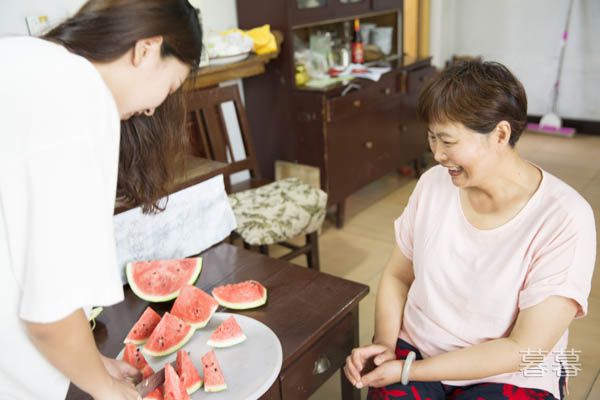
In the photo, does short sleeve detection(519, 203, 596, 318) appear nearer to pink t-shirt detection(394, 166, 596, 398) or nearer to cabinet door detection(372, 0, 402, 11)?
pink t-shirt detection(394, 166, 596, 398)

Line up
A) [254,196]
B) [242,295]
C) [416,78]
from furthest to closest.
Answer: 1. [416,78]
2. [254,196]
3. [242,295]

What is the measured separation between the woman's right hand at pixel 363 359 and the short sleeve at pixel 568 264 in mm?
379

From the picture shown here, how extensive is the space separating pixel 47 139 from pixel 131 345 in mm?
601

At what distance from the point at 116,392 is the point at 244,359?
32 centimetres

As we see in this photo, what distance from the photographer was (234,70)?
9.45 feet

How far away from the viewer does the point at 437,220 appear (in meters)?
1.44

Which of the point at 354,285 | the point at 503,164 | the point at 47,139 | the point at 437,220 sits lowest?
the point at 354,285

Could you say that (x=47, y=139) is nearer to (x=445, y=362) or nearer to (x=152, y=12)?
(x=152, y=12)

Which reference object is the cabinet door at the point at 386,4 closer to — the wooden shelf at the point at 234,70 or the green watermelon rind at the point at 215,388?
the wooden shelf at the point at 234,70

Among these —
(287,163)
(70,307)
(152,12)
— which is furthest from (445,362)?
(287,163)

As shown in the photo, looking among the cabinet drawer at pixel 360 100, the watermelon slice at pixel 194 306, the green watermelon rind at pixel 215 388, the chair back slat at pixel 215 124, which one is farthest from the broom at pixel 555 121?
the green watermelon rind at pixel 215 388

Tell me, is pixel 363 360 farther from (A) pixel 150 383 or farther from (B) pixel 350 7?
(B) pixel 350 7

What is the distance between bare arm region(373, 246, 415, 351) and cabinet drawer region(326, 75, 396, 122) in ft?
5.54

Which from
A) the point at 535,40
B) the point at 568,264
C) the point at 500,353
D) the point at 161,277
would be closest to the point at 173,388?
the point at 161,277
